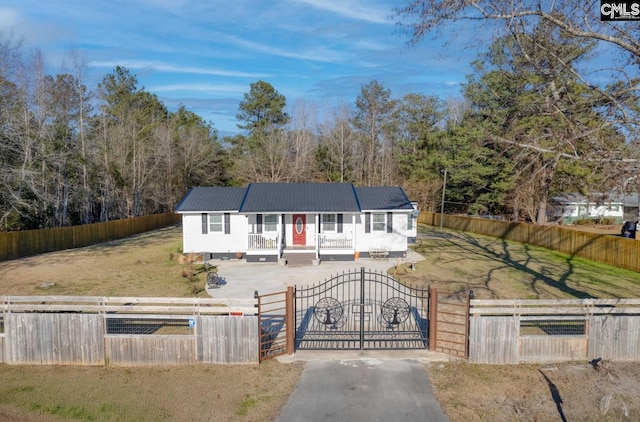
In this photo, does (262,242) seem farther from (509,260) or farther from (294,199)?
(509,260)

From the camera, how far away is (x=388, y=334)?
34.1 ft

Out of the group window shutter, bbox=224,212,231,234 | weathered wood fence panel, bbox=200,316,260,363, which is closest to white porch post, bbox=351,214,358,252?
window shutter, bbox=224,212,231,234

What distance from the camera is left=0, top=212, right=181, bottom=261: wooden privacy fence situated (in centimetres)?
2233

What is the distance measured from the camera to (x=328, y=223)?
72.7ft

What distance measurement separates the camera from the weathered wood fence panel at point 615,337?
9.27m

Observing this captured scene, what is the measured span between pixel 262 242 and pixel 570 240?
58.0 ft

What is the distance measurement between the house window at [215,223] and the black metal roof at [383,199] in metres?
7.39

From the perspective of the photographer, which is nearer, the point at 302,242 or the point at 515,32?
the point at 515,32

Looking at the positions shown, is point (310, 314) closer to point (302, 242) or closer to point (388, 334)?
point (388, 334)

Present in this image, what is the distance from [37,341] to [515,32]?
11816mm

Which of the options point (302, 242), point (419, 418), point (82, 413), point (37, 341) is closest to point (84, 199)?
point (302, 242)

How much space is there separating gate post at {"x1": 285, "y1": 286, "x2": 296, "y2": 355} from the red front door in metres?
12.5

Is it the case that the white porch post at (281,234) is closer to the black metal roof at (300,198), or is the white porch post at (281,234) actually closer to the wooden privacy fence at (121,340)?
the black metal roof at (300,198)

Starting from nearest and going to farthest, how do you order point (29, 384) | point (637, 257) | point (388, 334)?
1. point (29, 384)
2. point (388, 334)
3. point (637, 257)
